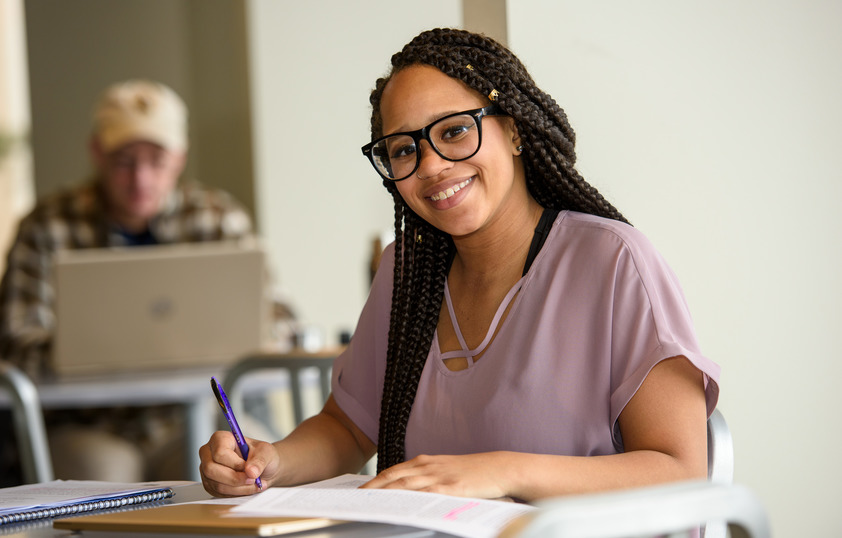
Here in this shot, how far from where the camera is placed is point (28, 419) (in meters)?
2.55

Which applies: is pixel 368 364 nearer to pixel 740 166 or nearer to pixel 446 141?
pixel 446 141

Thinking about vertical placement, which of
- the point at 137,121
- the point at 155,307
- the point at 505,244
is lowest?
the point at 155,307

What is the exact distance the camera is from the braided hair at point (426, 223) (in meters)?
1.44

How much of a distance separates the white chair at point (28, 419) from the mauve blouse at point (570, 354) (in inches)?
58.3

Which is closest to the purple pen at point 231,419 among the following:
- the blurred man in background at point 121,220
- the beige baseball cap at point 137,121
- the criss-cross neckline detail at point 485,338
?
the criss-cross neckline detail at point 485,338

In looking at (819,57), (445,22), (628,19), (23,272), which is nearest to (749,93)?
(819,57)

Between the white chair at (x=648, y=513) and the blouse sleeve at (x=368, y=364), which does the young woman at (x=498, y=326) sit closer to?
the blouse sleeve at (x=368, y=364)

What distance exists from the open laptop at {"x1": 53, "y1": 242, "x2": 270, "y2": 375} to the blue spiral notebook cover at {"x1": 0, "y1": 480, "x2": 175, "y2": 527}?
1.55 meters

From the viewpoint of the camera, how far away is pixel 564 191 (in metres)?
1.48

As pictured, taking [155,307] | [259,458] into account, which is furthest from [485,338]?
[155,307]

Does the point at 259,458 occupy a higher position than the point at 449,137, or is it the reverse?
the point at 449,137

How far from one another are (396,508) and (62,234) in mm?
3024

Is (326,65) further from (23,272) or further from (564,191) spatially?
(564,191)

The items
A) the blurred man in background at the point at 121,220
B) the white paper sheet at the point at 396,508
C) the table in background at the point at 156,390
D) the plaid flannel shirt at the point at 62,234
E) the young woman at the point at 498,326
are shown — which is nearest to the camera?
the white paper sheet at the point at 396,508
